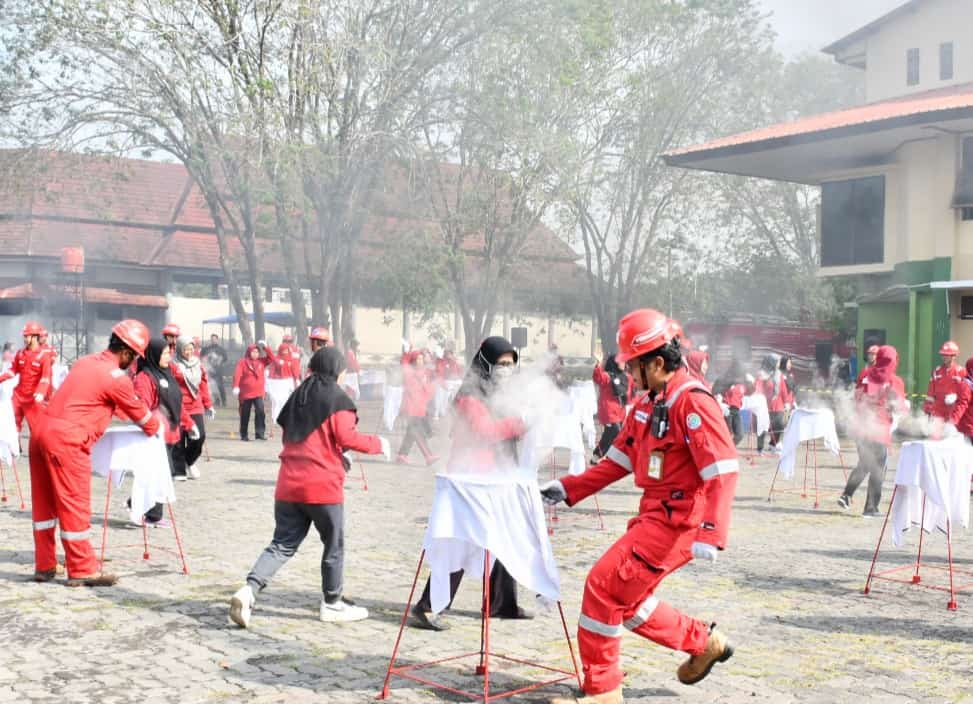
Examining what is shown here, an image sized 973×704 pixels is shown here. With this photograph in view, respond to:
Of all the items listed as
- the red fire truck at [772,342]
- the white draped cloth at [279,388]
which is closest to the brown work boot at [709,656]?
the white draped cloth at [279,388]

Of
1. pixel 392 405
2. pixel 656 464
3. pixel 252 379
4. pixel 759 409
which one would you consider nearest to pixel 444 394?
pixel 392 405

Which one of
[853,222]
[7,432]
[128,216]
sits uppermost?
[128,216]

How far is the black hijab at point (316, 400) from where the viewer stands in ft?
21.8

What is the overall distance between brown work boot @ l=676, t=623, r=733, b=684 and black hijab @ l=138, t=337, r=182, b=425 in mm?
6537

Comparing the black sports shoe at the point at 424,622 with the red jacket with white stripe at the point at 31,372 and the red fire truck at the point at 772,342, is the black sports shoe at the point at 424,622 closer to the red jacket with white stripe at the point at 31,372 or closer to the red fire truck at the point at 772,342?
the red jacket with white stripe at the point at 31,372

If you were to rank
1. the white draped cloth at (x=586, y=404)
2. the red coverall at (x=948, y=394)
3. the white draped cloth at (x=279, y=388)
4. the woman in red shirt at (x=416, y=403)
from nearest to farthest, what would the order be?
the red coverall at (x=948, y=394), the white draped cloth at (x=586, y=404), the woman in red shirt at (x=416, y=403), the white draped cloth at (x=279, y=388)

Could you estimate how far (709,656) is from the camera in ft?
17.0

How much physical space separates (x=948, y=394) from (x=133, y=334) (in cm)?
996

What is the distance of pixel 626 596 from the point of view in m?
4.85

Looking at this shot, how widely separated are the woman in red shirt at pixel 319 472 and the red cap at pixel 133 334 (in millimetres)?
1536

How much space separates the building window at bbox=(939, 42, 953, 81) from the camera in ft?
103

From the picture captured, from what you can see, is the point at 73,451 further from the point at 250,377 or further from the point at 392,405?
the point at 392,405

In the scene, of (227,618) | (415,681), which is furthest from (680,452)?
(227,618)

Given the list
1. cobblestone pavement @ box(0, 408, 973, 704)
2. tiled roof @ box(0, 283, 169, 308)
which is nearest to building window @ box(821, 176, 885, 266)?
cobblestone pavement @ box(0, 408, 973, 704)
